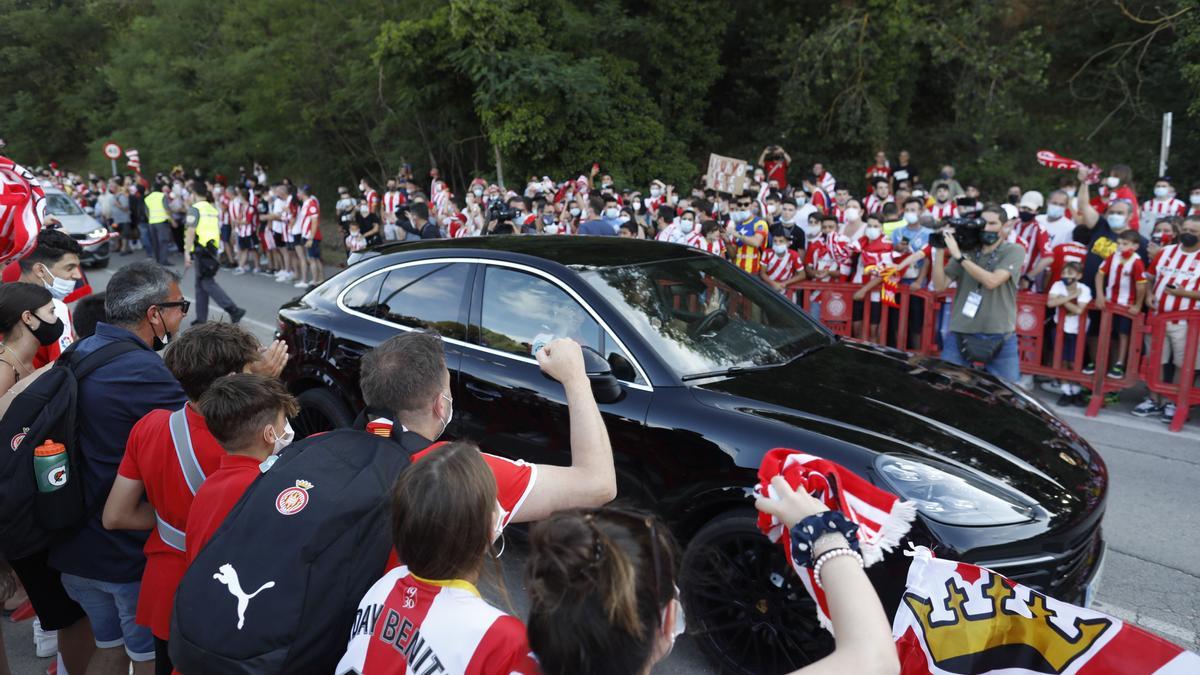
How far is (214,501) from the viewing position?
7.14 ft

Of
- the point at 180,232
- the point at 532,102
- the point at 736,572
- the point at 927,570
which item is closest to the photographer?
the point at 927,570

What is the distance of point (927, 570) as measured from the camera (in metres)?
2.02

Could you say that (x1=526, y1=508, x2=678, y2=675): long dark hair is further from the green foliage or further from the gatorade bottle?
the green foliage

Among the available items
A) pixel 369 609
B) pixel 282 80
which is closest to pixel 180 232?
pixel 282 80

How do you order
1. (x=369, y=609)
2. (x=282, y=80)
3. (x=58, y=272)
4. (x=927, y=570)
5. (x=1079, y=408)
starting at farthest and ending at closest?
1. (x=282, y=80)
2. (x=1079, y=408)
3. (x=58, y=272)
4. (x=927, y=570)
5. (x=369, y=609)

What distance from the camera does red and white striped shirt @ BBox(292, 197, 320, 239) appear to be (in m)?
14.7

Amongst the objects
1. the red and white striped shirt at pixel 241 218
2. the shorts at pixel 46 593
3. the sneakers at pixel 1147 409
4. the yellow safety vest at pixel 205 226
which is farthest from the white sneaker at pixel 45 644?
the red and white striped shirt at pixel 241 218

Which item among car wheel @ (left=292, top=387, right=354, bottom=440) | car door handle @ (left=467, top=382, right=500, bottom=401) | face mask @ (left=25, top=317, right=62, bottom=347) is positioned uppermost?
face mask @ (left=25, top=317, right=62, bottom=347)

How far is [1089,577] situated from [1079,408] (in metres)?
4.43

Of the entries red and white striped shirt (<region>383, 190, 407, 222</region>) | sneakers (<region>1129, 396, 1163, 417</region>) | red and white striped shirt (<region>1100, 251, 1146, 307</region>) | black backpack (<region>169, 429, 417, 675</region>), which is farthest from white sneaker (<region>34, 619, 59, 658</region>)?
red and white striped shirt (<region>383, 190, 407, 222</region>)

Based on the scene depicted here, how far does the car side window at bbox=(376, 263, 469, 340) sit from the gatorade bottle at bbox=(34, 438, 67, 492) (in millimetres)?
2053

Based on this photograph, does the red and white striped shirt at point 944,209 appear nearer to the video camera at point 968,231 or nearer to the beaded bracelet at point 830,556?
the video camera at point 968,231

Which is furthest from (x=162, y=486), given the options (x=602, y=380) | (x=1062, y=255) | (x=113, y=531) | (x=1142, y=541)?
(x=1062, y=255)

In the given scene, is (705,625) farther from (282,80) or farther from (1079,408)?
(282,80)
